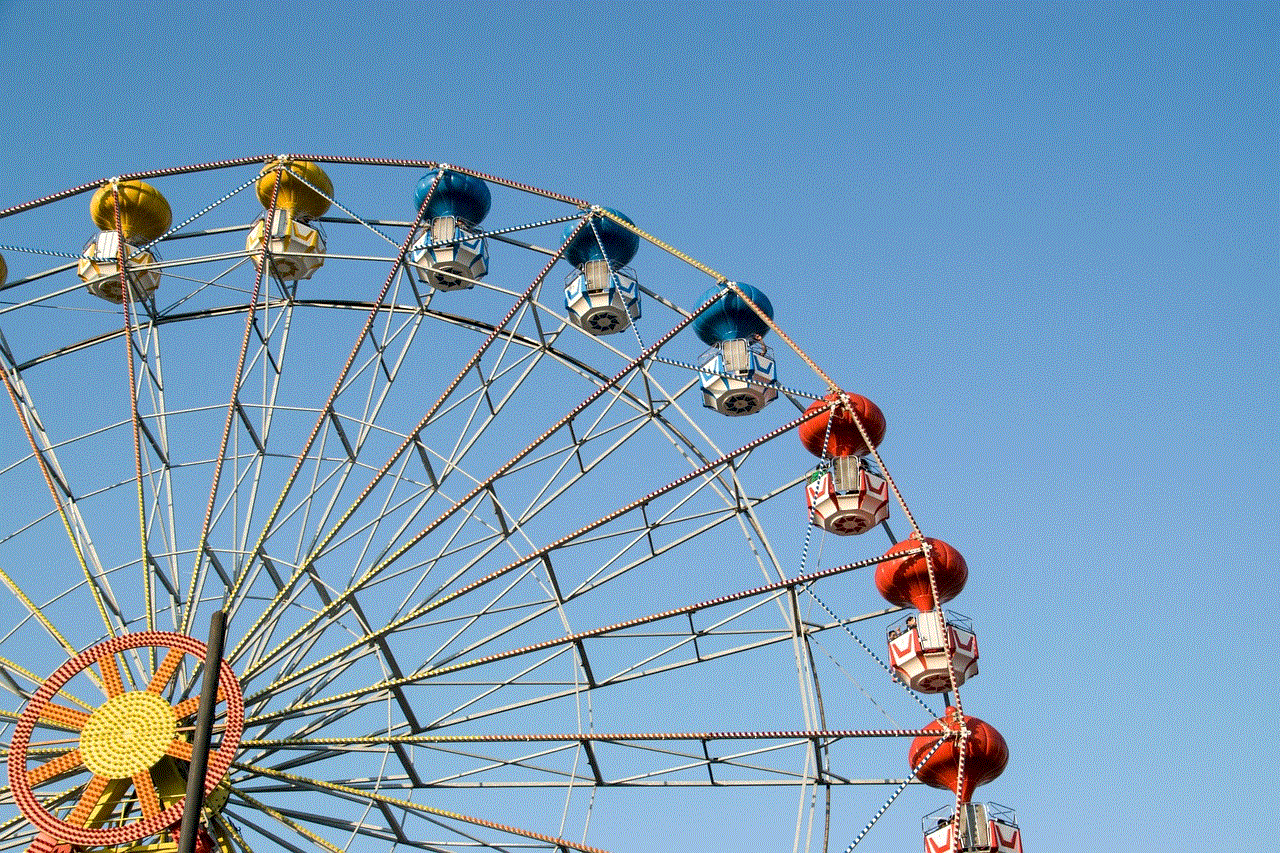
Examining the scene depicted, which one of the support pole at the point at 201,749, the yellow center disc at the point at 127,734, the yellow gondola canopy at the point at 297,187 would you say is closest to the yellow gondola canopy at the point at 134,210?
the yellow gondola canopy at the point at 297,187

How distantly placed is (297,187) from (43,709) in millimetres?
7847

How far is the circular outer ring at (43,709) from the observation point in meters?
14.5

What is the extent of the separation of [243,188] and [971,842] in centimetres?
1219

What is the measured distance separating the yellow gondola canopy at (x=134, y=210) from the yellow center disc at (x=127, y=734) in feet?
24.4

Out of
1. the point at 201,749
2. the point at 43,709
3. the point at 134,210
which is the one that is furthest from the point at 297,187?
the point at 201,749

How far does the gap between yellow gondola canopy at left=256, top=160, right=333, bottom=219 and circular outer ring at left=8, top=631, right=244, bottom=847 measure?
21.8 ft

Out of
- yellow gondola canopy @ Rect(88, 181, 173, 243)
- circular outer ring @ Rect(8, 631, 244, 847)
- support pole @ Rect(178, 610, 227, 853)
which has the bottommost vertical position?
support pole @ Rect(178, 610, 227, 853)

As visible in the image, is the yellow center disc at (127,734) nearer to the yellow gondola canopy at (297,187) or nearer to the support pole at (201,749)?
the support pole at (201,749)

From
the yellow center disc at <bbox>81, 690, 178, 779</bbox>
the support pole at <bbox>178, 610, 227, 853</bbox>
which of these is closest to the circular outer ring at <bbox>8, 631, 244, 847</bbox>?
the yellow center disc at <bbox>81, 690, 178, 779</bbox>

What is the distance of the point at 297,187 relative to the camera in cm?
2002

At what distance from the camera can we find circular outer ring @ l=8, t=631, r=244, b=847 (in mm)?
14523

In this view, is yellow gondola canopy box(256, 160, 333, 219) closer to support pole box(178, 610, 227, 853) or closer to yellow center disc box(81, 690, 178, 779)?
yellow center disc box(81, 690, 178, 779)

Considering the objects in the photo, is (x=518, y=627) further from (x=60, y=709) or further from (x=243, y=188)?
(x=243, y=188)

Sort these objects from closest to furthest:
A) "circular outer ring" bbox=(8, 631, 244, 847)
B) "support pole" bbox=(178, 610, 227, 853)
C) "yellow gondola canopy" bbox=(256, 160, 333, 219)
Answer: "support pole" bbox=(178, 610, 227, 853) < "circular outer ring" bbox=(8, 631, 244, 847) < "yellow gondola canopy" bbox=(256, 160, 333, 219)
